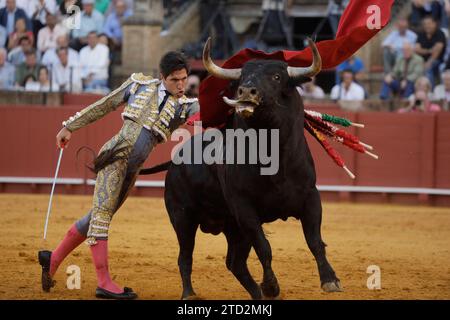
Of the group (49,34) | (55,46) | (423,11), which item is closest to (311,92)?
(423,11)

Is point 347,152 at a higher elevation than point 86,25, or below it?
below

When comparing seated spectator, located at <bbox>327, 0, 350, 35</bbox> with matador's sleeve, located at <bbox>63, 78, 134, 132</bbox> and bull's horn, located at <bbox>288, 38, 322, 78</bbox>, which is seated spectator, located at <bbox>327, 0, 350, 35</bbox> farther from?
bull's horn, located at <bbox>288, 38, 322, 78</bbox>

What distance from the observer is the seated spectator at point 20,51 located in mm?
13734

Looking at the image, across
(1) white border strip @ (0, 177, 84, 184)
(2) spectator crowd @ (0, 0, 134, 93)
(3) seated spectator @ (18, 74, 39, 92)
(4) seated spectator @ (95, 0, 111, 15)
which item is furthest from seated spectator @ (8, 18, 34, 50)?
(1) white border strip @ (0, 177, 84, 184)

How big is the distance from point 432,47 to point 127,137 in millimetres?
7685

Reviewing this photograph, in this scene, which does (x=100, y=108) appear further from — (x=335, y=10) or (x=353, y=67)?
(x=335, y=10)

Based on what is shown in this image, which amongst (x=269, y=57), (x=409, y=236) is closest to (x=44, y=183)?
(x=409, y=236)

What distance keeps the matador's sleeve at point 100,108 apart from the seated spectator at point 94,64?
786 cm

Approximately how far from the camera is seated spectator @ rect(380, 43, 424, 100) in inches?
489

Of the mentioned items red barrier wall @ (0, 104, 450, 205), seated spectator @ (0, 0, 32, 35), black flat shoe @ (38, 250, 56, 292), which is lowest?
black flat shoe @ (38, 250, 56, 292)

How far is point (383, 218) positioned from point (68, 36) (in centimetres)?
554

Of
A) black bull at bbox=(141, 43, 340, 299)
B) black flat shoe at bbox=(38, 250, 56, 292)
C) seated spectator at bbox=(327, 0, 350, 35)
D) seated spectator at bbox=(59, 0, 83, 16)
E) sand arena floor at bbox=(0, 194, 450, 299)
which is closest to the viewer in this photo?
black bull at bbox=(141, 43, 340, 299)

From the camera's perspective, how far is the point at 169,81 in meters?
5.58

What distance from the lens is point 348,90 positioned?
12.6 meters
